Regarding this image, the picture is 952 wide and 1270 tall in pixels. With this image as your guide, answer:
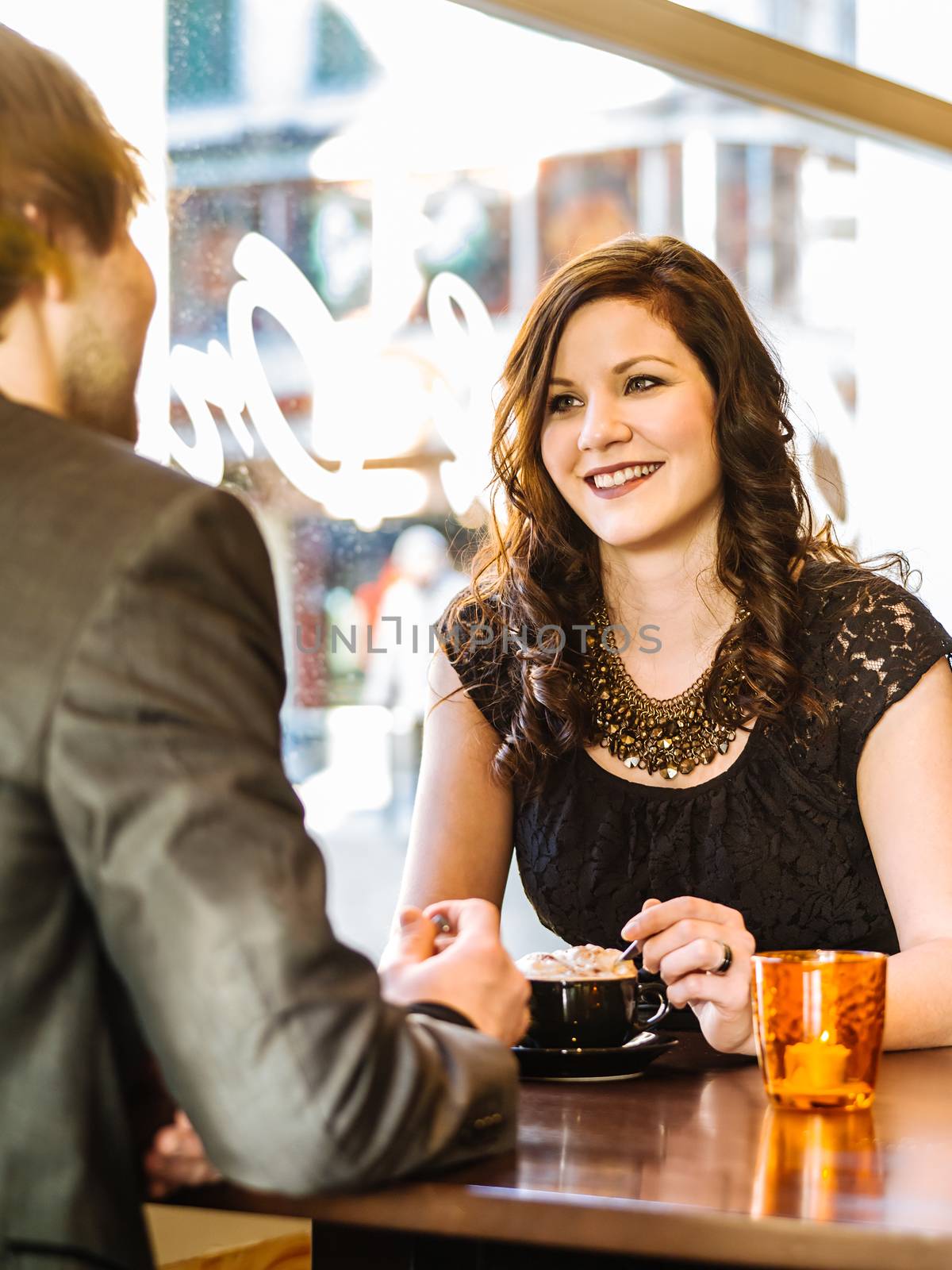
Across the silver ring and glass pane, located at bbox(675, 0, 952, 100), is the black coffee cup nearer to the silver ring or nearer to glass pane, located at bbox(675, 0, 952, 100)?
the silver ring

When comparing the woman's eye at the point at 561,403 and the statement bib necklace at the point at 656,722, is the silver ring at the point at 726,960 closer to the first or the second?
the statement bib necklace at the point at 656,722

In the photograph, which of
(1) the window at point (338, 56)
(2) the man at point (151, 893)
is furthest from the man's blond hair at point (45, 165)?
(1) the window at point (338, 56)

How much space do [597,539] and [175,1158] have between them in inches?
56.8

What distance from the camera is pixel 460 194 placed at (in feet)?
10.8

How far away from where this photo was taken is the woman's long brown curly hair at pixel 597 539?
203cm

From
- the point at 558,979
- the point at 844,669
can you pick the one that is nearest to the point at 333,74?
the point at 844,669

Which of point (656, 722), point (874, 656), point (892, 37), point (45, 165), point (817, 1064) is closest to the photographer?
point (45, 165)

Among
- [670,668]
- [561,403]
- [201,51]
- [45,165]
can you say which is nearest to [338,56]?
[201,51]

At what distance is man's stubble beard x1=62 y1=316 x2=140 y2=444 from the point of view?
3.20 ft

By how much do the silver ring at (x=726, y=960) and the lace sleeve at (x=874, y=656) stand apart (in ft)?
2.13

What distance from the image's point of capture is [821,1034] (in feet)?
3.66

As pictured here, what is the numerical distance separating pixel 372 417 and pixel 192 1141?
225 cm

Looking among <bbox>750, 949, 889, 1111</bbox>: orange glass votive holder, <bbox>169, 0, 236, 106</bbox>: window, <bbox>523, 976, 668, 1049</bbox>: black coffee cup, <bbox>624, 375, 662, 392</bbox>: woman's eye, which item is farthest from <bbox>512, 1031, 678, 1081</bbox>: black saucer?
<bbox>169, 0, 236, 106</bbox>: window

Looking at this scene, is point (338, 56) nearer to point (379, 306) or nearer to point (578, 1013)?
point (379, 306)
